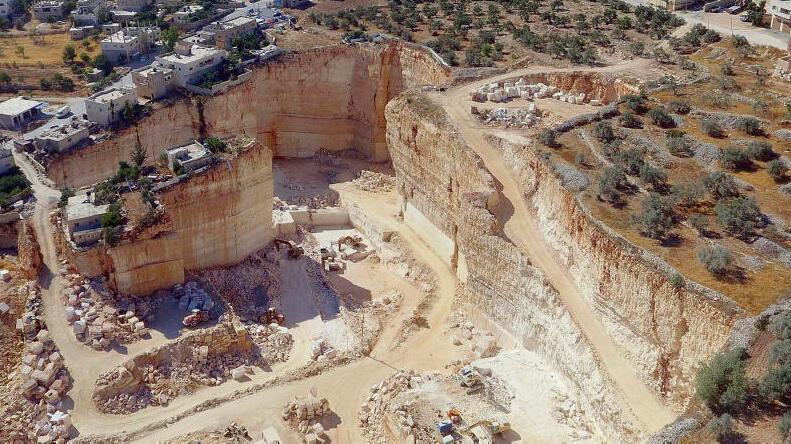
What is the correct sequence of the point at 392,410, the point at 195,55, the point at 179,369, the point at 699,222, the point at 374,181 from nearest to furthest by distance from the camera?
the point at 392,410
the point at 699,222
the point at 179,369
the point at 195,55
the point at 374,181

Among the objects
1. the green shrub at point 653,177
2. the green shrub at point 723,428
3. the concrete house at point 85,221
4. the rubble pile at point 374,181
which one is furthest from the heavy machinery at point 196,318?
the green shrub at point 723,428

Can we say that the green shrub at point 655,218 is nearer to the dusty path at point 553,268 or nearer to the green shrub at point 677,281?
the green shrub at point 677,281

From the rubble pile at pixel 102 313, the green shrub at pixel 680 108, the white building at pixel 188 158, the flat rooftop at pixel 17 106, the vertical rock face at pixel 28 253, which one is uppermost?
the green shrub at pixel 680 108

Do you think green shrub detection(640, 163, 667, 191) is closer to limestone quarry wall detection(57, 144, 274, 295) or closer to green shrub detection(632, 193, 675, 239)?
green shrub detection(632, 193, 675, 239)

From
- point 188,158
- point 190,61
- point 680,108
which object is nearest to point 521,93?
point 680,108

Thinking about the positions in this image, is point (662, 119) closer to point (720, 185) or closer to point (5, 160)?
point (720, 185)

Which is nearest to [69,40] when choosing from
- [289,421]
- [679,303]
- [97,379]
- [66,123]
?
[66,123]
